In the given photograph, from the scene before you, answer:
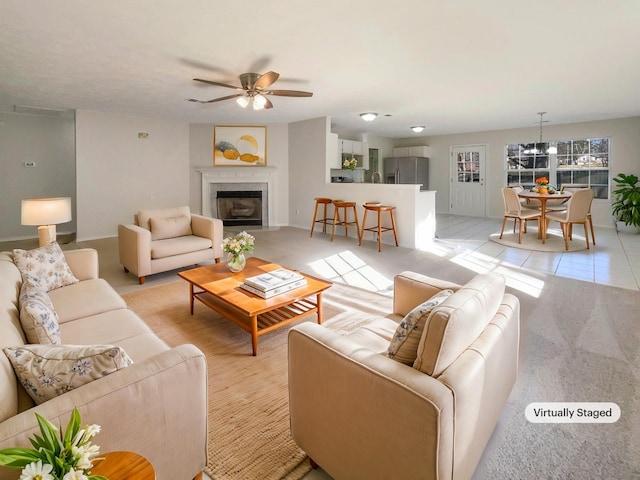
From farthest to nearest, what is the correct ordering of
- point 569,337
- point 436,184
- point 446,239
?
1. point 436,184
2. point 446,239
3. point 569,337

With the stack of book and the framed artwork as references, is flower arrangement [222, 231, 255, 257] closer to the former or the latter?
the stack of book

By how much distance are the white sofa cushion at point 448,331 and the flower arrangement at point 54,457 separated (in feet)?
3.17

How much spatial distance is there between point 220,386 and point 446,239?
5.31 m

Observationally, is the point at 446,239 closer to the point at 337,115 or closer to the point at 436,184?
the point at 337,115

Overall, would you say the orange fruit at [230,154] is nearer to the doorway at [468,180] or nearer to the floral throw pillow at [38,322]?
the doorway at [468,180]

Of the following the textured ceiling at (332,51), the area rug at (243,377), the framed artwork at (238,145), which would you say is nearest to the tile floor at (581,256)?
the textured ceiling at (332,51)

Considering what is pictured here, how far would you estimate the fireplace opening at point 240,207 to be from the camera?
7922mm

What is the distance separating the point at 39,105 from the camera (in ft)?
18.8

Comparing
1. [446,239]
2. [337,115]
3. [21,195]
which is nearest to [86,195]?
[21,195]

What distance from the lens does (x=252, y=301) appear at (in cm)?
251

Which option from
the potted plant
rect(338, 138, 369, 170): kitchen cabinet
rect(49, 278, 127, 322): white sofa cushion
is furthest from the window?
rect(49, 278, 127, 322): white sofa cushion

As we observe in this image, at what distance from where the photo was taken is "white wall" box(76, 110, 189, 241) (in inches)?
253

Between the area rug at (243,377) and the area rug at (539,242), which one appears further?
the area rug at (539,242)

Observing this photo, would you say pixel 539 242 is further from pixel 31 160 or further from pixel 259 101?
pixel 31 160
